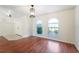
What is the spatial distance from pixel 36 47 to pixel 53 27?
0.48 metres

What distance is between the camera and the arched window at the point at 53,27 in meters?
1.77

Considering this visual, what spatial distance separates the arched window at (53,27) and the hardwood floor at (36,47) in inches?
5.9

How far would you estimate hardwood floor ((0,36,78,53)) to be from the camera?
66.9 inches

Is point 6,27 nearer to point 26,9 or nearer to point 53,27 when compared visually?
point 26,9

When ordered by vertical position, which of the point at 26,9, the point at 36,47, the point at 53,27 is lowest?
the point at 36,47

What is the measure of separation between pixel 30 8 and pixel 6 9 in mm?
429

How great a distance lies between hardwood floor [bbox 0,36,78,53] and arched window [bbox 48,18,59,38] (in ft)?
0.49

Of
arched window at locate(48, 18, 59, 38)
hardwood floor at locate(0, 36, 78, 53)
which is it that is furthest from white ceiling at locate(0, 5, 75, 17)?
hardwood floor at locate(0, 36, 78, 53)

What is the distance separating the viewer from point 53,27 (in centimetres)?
180

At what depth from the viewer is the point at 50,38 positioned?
1.82 metres

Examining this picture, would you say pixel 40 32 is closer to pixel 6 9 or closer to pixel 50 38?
pixel 50 38

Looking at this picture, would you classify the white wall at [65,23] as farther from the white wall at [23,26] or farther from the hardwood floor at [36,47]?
the white wall at [23,26]

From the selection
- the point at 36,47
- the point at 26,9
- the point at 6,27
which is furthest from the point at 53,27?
the point at 6,27
